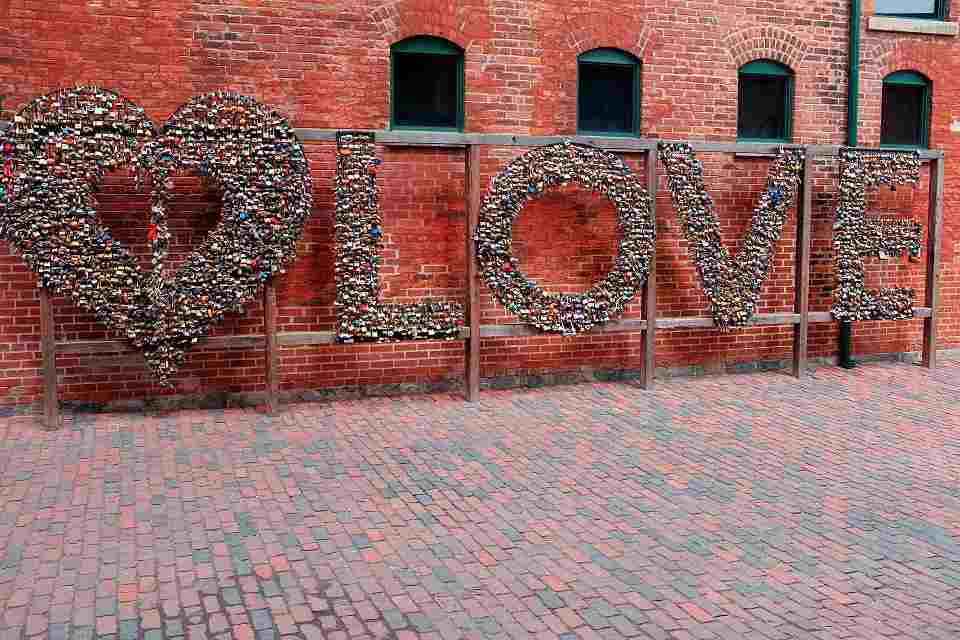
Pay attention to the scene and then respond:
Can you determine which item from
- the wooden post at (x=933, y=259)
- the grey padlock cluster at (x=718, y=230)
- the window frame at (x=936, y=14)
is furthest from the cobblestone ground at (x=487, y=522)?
the window frame at (x=936, y=14)

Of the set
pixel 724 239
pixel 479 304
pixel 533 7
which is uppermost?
pixel 533 7

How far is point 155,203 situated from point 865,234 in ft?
27.9

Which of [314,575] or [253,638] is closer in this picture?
[253,638]

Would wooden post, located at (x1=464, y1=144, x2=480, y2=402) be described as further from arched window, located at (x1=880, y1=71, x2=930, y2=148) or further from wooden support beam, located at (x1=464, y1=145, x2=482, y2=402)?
arched window, located at (x1=880, y1=71, x2=930, y2=148)

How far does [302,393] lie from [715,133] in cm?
608

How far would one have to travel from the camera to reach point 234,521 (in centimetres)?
652

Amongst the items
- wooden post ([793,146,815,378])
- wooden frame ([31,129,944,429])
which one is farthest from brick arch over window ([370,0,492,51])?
wooden post ([793,146,815,378])

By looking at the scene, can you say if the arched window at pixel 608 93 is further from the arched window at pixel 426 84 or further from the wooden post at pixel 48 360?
the wooden post at pixel 48 360

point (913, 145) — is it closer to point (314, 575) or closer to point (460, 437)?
point (460, 437)

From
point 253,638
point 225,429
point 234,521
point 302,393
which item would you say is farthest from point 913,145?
point 253,638

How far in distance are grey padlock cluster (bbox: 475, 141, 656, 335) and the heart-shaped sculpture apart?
2118mm

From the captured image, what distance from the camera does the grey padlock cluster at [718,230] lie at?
10938 millimetres

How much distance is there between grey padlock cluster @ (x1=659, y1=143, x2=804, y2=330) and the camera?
1094cm

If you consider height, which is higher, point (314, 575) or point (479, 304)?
point (479, 304)
